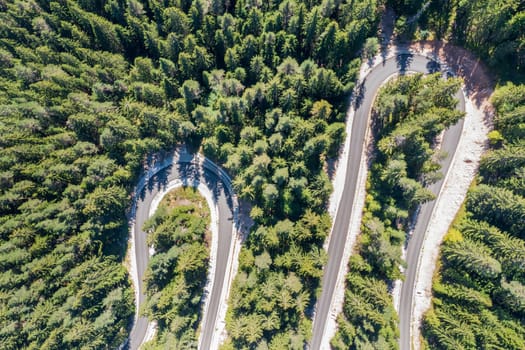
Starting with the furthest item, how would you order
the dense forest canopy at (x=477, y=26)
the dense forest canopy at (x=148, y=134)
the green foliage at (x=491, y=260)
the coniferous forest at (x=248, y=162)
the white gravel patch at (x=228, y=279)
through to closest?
the white gravel patch at (x=228, y=279) < the dense forest canopy at (x=148, y=134) < the coniferous forest at (x=248, y=162) < the green foliage at (x=491, y=260) < the dense forest canopy at (x=477, y=26)

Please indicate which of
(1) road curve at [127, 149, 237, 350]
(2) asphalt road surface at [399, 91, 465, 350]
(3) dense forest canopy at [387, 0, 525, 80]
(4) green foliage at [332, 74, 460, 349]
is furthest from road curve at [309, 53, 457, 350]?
(1) road curve at [127, 149, 237, 350]

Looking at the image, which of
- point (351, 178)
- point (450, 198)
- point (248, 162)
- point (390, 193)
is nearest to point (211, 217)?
point (248, 162)

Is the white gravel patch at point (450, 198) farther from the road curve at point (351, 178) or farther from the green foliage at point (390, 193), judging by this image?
the road curve at point (351, 178)

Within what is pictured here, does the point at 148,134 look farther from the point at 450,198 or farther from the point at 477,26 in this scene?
the point at 477,26

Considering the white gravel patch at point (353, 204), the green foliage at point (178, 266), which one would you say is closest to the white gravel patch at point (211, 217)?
the green foliage at point (178, 266)

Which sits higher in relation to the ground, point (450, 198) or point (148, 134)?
point (148, 134)

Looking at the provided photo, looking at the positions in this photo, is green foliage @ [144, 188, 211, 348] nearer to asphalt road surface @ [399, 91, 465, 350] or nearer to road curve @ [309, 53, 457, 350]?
road curve @ [309, 53, 457, 350]
